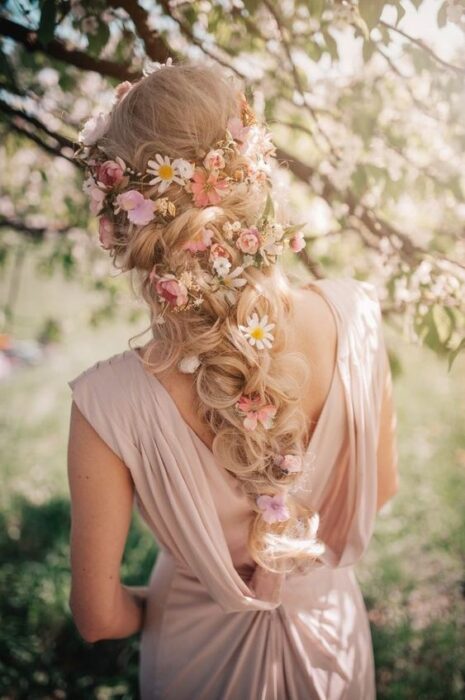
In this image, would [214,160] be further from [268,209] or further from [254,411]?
[254,411]

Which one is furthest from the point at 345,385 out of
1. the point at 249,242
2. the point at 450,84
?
the point at 450,84

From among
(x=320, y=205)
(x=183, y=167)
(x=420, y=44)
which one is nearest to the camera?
(x=183, y=167)

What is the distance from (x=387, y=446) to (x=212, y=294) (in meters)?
0.90

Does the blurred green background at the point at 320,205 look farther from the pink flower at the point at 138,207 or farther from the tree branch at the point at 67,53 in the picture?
the pink flower at the point at 138,207

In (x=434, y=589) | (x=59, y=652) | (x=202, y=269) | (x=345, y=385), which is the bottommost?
(x=59, y=652)

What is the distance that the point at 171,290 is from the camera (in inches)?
48.1

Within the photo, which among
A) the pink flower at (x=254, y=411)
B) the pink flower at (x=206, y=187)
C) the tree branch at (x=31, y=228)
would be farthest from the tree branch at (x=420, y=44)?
the tree branch at (x=31, y=228)

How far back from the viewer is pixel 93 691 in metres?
2.62

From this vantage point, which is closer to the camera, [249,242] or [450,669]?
[249,242]

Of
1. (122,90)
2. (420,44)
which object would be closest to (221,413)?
(122,90)

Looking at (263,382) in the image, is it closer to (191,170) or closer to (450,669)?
(191,170)

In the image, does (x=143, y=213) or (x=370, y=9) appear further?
(x=370, y=9)

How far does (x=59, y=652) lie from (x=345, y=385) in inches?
91.7

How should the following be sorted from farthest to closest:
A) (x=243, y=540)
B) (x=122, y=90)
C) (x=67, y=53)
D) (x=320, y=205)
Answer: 1. (x=320, y=205)
2. (x=67, y=53)
3. (x=243, y=540)
4. (x=122, y=90)
